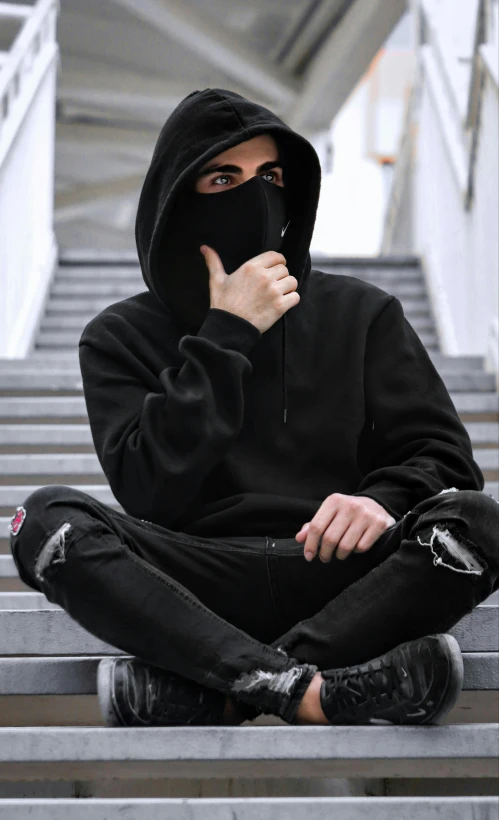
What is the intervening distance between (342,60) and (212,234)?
701cm

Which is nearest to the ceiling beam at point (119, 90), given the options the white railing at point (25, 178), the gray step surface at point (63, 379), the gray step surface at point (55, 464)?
the white railing at point (25, 178)

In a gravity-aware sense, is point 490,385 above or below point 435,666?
below

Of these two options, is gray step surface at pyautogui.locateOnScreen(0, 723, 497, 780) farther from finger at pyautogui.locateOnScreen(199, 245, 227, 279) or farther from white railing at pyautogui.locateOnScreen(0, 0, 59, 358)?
white railing at pyautogui.locateOnScreen(0, 0, 59, 358)

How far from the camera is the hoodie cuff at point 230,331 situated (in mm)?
1762

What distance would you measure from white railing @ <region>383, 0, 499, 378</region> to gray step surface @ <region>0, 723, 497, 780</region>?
275cm

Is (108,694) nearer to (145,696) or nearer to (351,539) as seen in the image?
(145,696)

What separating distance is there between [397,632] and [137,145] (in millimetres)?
10654

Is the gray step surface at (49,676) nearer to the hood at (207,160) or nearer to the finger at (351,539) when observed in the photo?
the finger at (351,539)

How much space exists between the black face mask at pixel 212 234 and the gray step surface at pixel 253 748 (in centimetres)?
80

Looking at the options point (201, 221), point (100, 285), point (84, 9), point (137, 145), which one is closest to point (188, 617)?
point (201, 221)

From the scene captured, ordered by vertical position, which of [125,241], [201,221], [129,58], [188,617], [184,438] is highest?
[201,221]

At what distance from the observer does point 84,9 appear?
29.0 ft

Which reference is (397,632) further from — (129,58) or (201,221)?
(129,58)

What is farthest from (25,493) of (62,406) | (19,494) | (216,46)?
(216,46)
